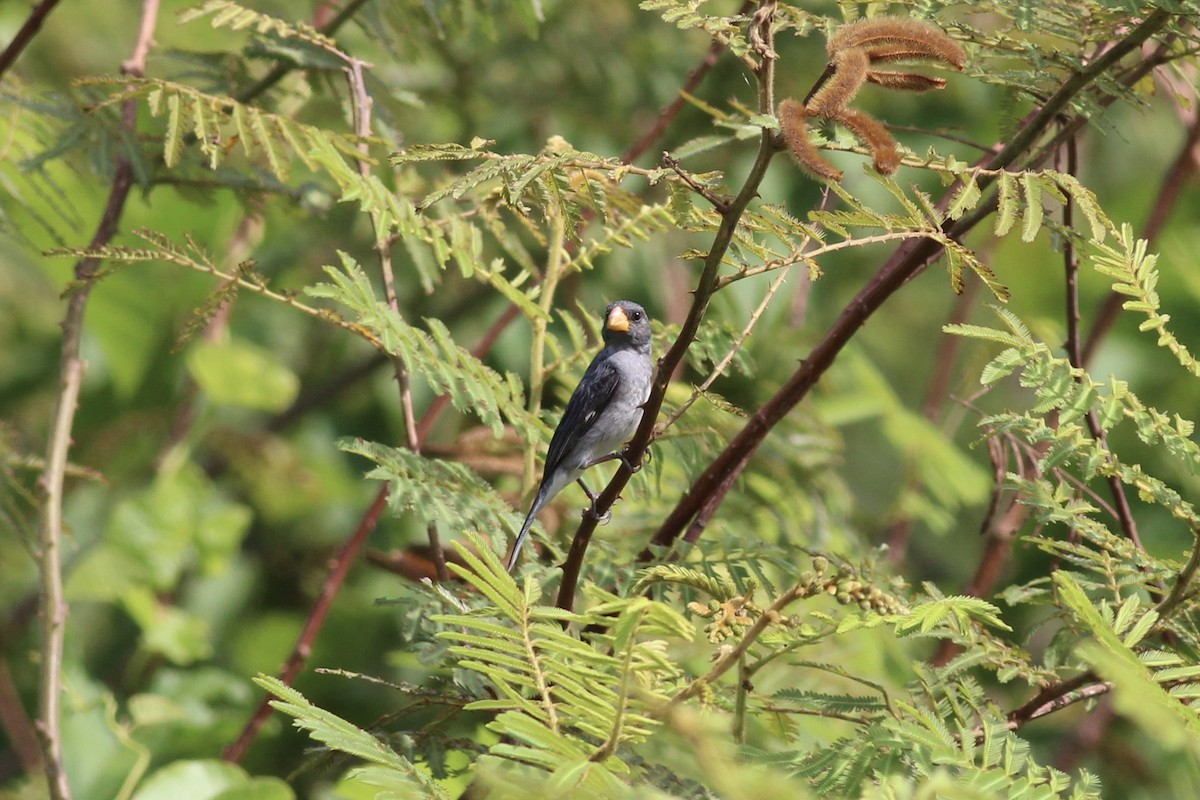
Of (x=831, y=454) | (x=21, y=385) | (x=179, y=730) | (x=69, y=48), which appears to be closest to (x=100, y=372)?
(x=21, y=385)

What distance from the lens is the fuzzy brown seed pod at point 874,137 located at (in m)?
1.26

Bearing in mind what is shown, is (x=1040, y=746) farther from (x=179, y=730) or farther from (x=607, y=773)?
(x=607, y=773)

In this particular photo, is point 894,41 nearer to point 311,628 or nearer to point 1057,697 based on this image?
point 1057,697

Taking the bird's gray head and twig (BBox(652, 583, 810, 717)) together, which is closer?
twig (BBox(652, 583, 810, 717))

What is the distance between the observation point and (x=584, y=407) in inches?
91.3

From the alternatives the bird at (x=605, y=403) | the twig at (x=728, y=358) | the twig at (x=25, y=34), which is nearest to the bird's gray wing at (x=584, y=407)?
the bird at (x=605, y=403)

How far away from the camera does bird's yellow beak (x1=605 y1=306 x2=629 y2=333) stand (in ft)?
8.15

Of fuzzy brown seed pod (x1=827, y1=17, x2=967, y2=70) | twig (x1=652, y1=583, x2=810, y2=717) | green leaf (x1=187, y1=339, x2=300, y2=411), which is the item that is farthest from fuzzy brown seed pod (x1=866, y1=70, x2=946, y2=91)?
green leaf (x1=187, y1=339, x2=300, y2=411)

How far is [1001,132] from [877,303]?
1.15 feet

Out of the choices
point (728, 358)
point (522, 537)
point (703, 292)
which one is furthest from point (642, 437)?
point (522, 537)

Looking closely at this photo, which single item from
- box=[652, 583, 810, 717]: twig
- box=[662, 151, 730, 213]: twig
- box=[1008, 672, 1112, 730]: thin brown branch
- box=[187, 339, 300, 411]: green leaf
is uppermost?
box=[662, 151, 730, 213]: twig

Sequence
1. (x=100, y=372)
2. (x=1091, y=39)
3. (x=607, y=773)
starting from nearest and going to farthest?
(x=607, y=773), (x=1091, y=39), (x=100, y=372)

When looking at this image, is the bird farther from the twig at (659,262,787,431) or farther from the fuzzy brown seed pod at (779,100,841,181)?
the fuzzy brown seed pod at (779,100,841,181)

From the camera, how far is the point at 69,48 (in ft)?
15.9
